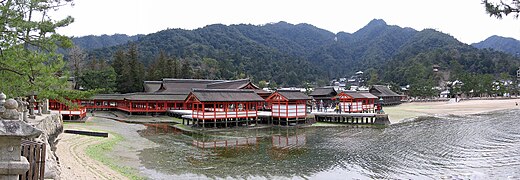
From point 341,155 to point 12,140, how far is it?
1547cm

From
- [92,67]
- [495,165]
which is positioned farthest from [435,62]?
[495,165]

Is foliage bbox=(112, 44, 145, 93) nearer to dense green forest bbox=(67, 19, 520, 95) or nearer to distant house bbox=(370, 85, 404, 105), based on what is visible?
dense green forest bbox=(67, 19, 520, 95)

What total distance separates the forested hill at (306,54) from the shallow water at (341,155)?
144 feet

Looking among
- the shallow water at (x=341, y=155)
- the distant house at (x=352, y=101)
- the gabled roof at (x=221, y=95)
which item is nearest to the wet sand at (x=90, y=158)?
the shallow water at (x=341, y=155)

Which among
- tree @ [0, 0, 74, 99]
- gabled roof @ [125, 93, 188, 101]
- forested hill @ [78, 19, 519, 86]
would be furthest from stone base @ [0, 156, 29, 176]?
forested hill @ [78, 19, 519, 86]

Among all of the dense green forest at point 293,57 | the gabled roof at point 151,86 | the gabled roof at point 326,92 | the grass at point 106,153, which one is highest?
the dense green forest at point 293,57

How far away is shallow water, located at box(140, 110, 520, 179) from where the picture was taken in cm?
1398

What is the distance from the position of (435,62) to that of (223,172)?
110 meters

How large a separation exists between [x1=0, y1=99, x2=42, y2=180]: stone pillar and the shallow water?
8.52 meters

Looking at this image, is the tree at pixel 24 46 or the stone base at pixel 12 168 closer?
the stone base at pixel 12 168

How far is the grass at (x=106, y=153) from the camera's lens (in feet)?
43.2

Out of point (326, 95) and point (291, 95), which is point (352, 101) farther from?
point (326, 95)

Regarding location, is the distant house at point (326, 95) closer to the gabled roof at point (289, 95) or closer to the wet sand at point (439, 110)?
the wet sand at point (439, 110)

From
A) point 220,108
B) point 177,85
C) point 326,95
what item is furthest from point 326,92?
point 220,108
